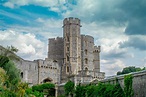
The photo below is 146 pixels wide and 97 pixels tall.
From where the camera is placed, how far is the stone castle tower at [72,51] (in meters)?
59.0

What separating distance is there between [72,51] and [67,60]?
6.64ft

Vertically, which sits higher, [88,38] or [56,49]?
[88,38]

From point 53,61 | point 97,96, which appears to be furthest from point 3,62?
point 53,61

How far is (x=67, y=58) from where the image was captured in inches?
2357

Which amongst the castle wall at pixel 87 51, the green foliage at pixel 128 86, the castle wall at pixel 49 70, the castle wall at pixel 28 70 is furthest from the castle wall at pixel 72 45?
the green foliage at pixel 128 86

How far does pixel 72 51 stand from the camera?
59625mm

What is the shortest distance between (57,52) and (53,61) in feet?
11.9

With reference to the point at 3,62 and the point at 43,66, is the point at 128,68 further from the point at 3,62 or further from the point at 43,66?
the point at 3,62

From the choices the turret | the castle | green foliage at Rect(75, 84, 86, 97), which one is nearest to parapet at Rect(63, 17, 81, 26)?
the castle

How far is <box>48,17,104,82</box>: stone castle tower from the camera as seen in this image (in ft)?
193

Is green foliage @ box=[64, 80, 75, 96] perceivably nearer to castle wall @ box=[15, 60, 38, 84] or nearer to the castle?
castle wall @ box=[15, 60, 38, 84]

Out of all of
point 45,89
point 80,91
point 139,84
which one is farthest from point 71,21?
point 139,84

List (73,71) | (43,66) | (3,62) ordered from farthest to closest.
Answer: (73,71)
(43,66)
(3,62)

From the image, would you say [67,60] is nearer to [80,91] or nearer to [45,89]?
[45,89]
